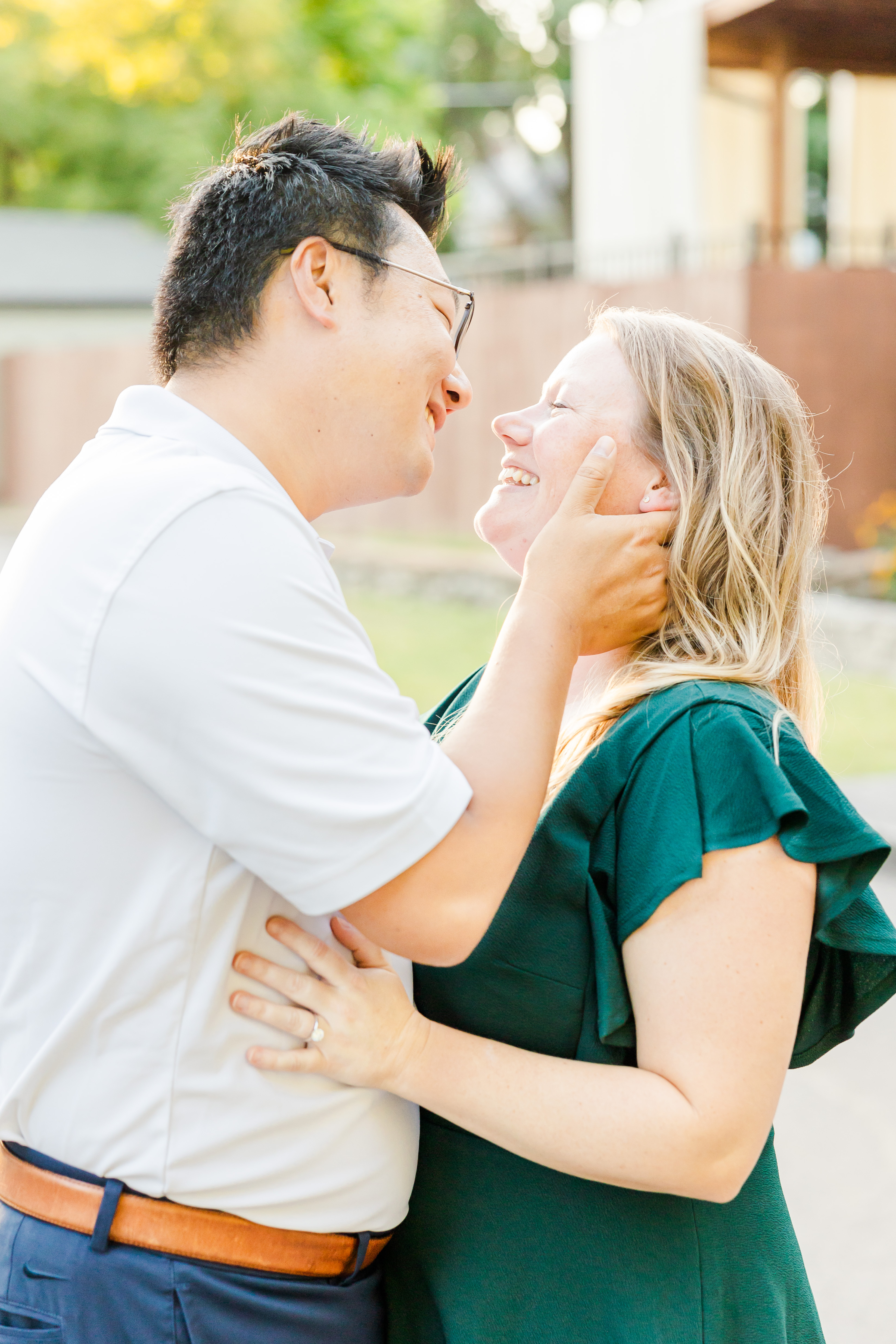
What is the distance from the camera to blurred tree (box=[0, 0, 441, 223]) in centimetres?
2866

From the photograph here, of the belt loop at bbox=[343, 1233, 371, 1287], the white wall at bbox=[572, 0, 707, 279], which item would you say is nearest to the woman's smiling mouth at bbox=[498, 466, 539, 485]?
the belt loop at bbox=[343, 1233, 371, 1287]

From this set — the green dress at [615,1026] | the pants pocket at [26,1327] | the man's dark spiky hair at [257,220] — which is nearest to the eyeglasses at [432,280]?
the man's dark spiky hair at [257,220]

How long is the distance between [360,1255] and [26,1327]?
0.39 m

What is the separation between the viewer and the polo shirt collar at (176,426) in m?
1.50

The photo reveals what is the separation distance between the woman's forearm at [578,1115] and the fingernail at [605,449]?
811 mm

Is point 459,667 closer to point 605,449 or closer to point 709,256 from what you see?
point 709,256

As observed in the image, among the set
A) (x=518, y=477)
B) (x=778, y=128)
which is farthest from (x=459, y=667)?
(x=518, y=477)

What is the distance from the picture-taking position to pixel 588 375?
1.91 m

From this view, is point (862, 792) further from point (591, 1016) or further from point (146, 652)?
point (146, 652)

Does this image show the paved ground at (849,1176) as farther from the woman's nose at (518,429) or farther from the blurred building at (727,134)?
the blurred building at (727,134)

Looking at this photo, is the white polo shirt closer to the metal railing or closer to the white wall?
the metal railing

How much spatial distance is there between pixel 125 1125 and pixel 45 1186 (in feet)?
0.48

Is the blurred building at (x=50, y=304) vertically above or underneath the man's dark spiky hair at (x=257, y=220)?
underneath

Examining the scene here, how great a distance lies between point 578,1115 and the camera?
1452mm
